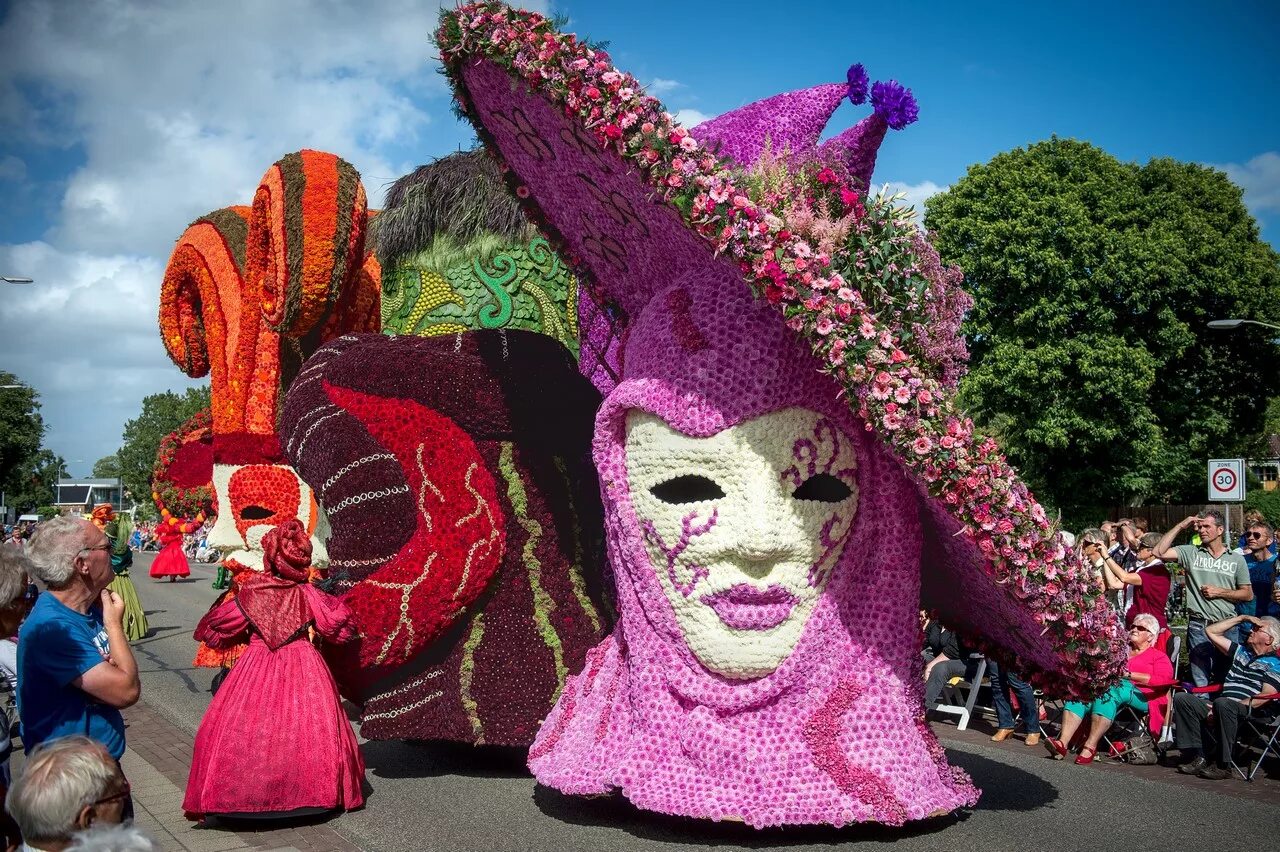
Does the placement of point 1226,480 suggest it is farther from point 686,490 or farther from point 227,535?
point 227,535

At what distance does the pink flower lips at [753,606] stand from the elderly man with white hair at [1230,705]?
3540 mm

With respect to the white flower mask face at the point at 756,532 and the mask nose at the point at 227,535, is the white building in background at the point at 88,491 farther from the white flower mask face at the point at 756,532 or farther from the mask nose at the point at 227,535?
the white flower mask face at the point at 756,532

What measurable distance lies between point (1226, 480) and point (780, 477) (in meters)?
8.63

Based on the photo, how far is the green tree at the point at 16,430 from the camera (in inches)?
2008

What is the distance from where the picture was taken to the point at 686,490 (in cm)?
514


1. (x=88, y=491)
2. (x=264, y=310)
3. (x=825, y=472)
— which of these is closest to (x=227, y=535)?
(x=264, y=310)

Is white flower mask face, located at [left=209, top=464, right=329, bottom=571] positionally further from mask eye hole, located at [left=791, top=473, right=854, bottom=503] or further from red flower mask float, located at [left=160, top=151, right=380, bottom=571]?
mask eye hole, located at [left=791, top=473, right=854, bottom=503]

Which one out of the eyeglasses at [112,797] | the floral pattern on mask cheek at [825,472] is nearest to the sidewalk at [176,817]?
the eyeglasses at [112,797]

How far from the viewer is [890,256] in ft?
15.5

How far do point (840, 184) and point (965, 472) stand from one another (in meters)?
1.39

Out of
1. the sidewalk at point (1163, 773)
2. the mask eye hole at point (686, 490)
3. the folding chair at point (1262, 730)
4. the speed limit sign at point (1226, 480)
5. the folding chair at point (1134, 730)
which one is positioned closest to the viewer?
the mask eye hole at point (686, 490)

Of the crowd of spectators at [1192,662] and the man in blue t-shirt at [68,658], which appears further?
the crowd of spectators at [1192,662]

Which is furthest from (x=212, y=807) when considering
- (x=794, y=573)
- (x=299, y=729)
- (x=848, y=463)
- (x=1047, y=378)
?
(x=1047, y=378)

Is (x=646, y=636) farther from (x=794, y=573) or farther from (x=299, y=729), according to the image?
(x=299, y=729)
